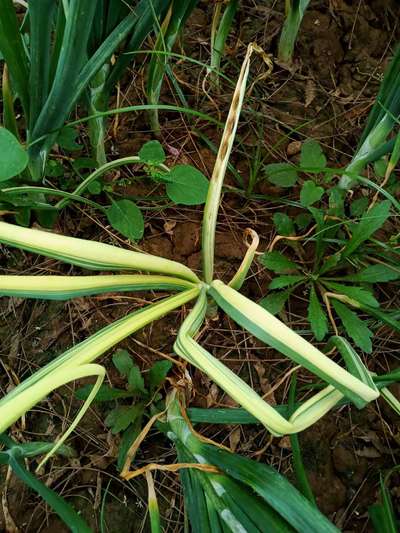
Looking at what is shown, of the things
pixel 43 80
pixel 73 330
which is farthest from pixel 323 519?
pixel 43 80

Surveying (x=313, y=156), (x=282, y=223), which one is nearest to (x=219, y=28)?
(x=313, y=156)

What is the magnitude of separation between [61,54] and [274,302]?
0.62 m

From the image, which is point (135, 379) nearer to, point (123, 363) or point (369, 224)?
point (123, 363)

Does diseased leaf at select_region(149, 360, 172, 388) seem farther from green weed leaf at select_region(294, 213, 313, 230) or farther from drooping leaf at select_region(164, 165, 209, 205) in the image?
green weed leaf at select_region(294, 213, 313, 230)

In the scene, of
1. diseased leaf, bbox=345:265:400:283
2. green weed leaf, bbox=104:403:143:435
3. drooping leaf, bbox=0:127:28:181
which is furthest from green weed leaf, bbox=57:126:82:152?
diseased leaf, bbox=345:265:400:283

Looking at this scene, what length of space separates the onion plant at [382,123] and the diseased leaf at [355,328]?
0.26 metres

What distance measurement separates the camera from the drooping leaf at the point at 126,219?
1.01 m

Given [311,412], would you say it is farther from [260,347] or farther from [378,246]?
[378,246]

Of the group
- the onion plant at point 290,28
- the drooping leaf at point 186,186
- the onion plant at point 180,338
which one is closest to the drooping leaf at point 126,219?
the drooping leaf at point 186,186

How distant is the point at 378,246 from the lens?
3.90 feet

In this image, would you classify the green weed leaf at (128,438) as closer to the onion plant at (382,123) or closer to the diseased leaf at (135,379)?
the diseased leaf at (135,379)

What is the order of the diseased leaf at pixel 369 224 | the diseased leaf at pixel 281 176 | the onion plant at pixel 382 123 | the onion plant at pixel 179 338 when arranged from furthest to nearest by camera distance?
the diseased leaf at pixel 281 176
the diseased leaf at pixel 369 224
the onion plant at pixel 382 123
the onion plant at pixel 179 338

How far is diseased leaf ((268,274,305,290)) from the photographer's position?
41.5 inches

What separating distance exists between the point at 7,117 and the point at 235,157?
549mm
